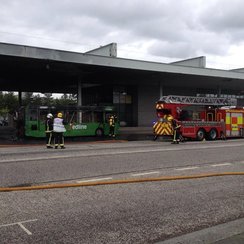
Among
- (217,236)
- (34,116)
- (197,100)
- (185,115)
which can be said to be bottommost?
(217,236)

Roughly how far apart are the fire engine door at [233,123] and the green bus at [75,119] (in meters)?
8.03

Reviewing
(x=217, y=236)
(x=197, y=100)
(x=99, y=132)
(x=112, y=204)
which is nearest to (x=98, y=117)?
(x=99, y=132)

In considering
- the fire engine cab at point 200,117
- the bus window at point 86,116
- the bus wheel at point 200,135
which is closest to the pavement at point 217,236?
the fire engine cab at point 200,117

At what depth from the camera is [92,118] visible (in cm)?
2773

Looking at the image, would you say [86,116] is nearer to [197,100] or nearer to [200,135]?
[197,100]

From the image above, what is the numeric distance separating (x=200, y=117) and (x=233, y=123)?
114 inches

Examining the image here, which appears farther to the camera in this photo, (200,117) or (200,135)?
(200,117)

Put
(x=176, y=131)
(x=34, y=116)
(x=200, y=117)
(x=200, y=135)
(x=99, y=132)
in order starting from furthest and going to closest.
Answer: (x=99, y=132), (x=200, y=117), (x=200, y=135), (x=34, y=116), (x=176, y=131)

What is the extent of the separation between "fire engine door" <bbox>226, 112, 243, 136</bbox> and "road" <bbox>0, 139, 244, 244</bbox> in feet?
52.9

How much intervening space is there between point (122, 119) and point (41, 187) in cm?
3884

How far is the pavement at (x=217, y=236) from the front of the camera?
5059 mm

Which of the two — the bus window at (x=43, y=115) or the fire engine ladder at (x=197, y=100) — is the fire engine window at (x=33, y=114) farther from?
the fire engine ladder at (x=197, y=100)

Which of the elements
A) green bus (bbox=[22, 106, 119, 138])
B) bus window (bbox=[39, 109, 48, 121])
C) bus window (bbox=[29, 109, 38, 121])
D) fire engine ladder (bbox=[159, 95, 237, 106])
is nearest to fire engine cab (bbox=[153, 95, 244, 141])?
fire engine ladder (bbox=[159, 95, 237, 106])

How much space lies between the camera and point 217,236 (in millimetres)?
5305
